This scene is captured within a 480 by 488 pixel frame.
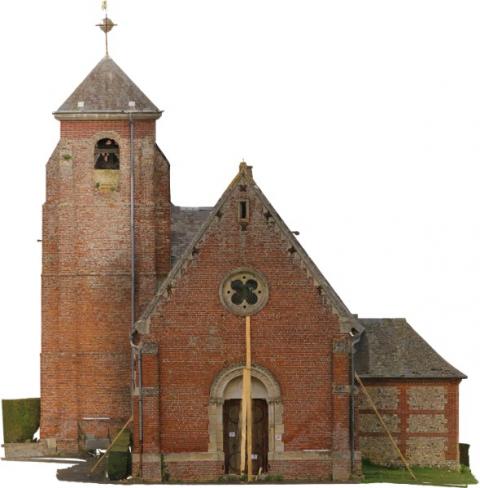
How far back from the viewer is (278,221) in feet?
190

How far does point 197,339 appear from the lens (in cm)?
5803

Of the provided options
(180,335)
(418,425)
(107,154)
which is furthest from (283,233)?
(107,154)

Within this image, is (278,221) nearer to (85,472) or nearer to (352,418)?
(352,418)

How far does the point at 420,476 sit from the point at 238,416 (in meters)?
6.20

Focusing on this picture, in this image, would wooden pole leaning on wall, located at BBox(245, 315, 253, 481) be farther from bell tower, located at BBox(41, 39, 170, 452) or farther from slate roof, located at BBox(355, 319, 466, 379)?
bell tower, located at BBox(41, 39, 170, 452)

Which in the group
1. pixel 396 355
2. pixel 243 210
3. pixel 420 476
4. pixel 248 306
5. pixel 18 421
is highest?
pixel 243 210

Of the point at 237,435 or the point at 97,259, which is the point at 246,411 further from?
the point at 97,259

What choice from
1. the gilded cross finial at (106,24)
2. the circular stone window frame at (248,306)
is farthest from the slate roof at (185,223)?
the circular stone window frame at (248,306)

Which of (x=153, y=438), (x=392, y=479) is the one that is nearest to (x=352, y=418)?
(x=392, y=479)

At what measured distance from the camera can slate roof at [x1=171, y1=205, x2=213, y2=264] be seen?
65625mm


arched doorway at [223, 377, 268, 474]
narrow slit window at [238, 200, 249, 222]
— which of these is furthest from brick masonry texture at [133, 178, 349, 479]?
arched doorway at [223, 377, 268, 474]

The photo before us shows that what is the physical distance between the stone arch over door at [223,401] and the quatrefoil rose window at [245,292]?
5.78ft

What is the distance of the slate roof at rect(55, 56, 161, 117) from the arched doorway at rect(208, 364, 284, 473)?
428 inches

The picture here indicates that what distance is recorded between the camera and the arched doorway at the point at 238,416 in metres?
58.0
